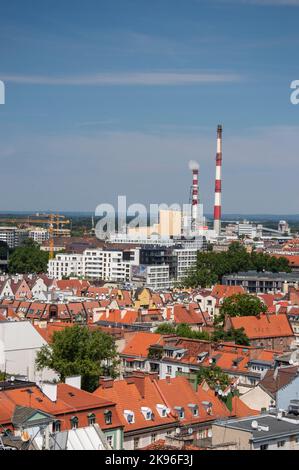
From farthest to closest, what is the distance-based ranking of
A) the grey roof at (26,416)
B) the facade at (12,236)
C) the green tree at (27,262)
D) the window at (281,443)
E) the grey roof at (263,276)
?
1. the facade at (12,236)
2. the green tree at (27,262)
3. the grey roof at (263,276)
4. the grey roof at (26,416)
5. the window at (281,443)

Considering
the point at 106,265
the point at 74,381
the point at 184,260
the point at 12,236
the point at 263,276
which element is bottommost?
the point at 263,276

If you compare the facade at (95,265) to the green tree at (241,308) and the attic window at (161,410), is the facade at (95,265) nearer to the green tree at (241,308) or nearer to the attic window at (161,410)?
the green tree at (241,308)

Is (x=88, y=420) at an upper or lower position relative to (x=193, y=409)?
upper

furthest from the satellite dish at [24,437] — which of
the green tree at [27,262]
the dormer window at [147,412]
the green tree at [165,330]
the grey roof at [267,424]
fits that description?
the green tree at [27,262]

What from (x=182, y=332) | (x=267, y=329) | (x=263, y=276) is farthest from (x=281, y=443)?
(x=263, y=276)

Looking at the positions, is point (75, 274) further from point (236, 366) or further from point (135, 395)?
point (135, 395)

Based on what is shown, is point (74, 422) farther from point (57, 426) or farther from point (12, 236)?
point (12, 236)
